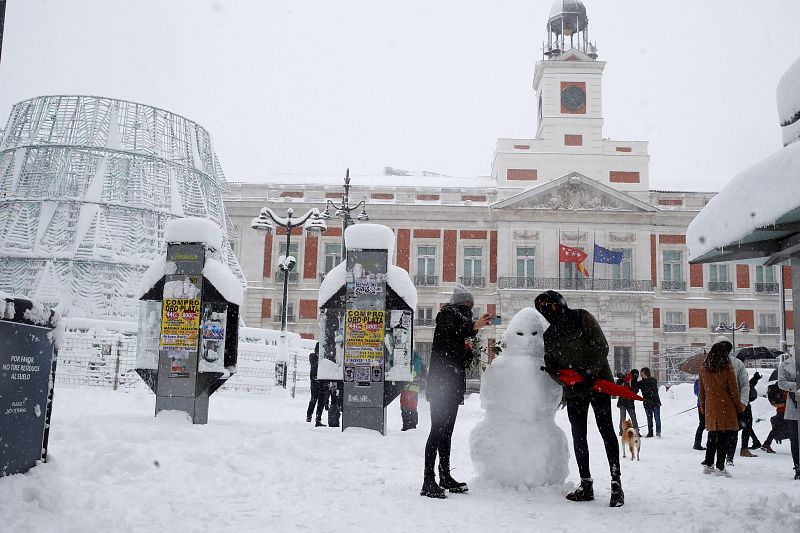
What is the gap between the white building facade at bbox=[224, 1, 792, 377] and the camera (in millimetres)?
36750

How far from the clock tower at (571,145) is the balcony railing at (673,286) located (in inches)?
195

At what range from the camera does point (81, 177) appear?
865 inches

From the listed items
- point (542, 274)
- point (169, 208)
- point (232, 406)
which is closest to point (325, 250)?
point (542, 274)

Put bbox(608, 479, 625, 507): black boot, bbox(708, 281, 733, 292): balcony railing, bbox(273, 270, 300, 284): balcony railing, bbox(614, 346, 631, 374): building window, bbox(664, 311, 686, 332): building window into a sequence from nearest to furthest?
bbox(608, 479, 625, 507): black boot, bbox(614, 346, 631, 374): building window, bbox(664, 311, 686, 332): building window, bbox(708, 281, 733, 292): balcony railing, bbox(273, 270, 300, 284): balcony railing

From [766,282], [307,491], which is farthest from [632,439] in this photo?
[766,282]

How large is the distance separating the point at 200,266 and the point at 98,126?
15.2 m

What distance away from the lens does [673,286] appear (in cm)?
3766

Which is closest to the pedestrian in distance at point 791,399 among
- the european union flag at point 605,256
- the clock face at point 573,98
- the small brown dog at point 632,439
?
the small brown dog at point 632,439

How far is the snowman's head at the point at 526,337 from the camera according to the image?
5.41 m

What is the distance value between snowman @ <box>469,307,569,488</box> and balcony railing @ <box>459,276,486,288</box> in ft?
105

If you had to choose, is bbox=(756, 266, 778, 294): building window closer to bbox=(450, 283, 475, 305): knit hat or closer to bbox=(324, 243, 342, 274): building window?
bbox=(324, 243, 342, 274): building window

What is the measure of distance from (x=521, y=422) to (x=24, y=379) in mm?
3344

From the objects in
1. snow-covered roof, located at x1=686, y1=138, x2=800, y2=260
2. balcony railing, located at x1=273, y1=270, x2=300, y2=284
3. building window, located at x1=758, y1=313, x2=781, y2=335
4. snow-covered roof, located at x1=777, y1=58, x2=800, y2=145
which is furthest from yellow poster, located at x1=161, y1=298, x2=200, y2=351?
building window, located at x1=758, y1=313, x2=781, y2=335

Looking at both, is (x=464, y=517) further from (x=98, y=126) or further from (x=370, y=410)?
(x=98, y=126)
